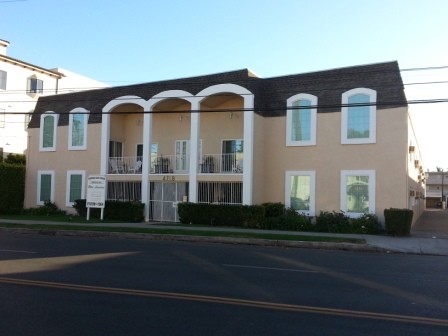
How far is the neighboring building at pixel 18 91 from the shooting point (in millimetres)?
39969

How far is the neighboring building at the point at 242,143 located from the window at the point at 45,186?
0.27 ft

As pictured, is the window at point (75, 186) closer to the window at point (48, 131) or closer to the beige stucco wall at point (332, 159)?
the window at point (48, 131)

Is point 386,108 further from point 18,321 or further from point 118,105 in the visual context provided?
point 18,321

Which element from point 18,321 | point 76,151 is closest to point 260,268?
point 18,321

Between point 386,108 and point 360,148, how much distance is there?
2132 mm

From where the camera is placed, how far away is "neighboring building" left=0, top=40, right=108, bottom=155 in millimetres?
39969

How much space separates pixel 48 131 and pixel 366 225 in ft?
69.0

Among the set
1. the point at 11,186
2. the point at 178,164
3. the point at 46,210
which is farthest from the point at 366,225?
the point at 11,186

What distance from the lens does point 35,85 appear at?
142ft

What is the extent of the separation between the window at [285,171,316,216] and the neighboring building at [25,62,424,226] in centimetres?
5

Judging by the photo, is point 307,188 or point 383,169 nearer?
point 383,169

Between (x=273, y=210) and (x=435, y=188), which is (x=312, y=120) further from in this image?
(x=435, y=188)

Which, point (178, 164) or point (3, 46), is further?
point (3, 46)

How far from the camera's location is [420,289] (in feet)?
28.1
